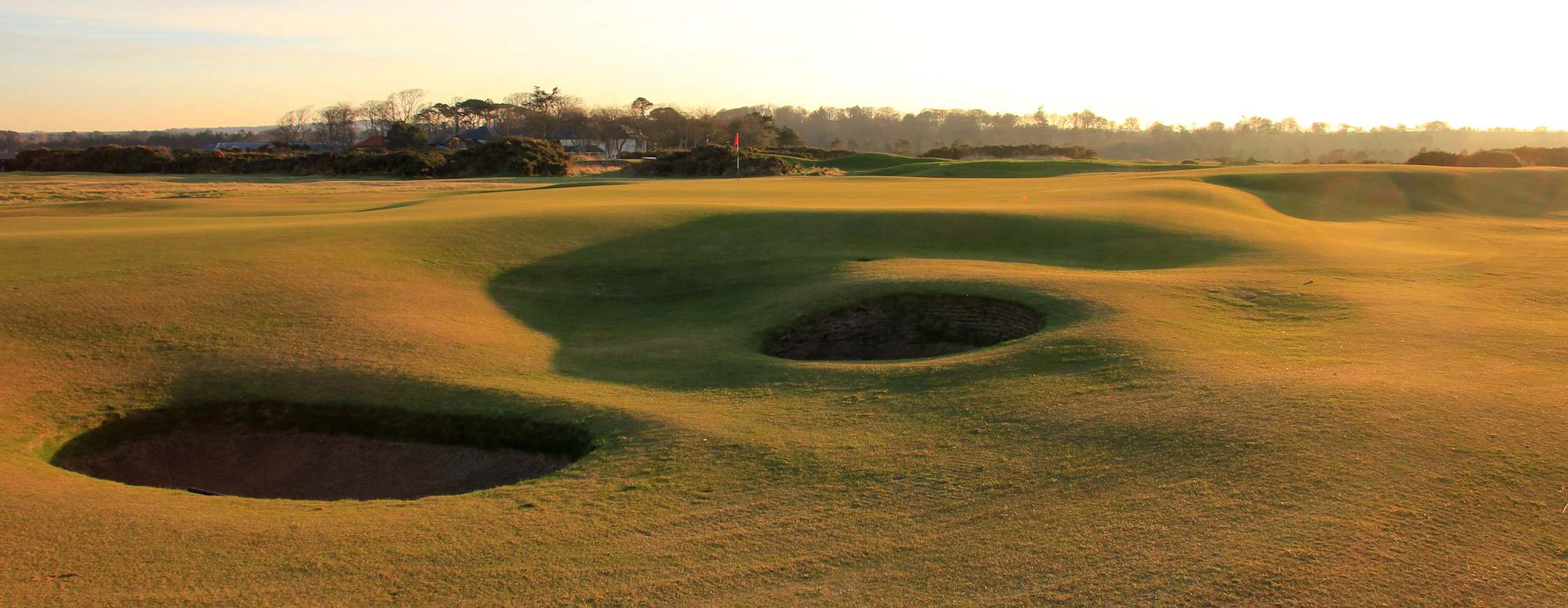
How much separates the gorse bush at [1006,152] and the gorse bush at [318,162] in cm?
3721

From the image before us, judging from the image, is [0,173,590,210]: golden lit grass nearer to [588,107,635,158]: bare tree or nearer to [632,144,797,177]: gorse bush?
[632,144,797,177]: gorse bush

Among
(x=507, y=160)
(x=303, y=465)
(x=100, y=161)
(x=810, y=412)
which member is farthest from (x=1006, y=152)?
(x=303, y=465)

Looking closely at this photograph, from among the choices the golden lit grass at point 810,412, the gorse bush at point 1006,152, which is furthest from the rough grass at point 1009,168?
the golden lit grass at point 810,412

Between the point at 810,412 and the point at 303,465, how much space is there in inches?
202

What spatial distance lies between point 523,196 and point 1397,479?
95.7ft

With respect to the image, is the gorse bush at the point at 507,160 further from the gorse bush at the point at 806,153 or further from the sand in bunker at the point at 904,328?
the sand in bunker at the point at 904,328

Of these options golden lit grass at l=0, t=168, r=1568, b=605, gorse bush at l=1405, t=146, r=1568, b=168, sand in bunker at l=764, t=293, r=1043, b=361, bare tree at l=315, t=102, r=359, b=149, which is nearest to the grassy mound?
golden lit grass at l=0, t=168, r=1568, b=605

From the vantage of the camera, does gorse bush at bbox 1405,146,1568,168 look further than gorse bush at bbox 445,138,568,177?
No

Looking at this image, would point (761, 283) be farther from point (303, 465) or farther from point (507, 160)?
point (507, 160)

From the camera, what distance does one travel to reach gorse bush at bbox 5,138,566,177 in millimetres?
66312

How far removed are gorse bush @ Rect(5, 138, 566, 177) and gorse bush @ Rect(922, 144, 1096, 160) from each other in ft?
122

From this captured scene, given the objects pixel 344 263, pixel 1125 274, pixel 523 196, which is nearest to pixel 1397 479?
pixel 1125 274

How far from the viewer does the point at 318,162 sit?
224 ft

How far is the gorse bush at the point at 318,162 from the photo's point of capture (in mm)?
66312
